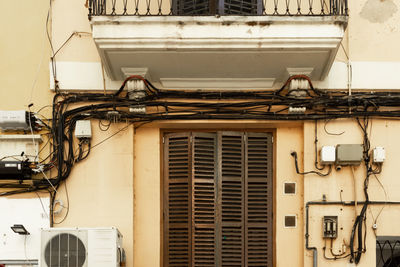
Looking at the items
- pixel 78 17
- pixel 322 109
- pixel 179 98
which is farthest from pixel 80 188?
pixel 322 109

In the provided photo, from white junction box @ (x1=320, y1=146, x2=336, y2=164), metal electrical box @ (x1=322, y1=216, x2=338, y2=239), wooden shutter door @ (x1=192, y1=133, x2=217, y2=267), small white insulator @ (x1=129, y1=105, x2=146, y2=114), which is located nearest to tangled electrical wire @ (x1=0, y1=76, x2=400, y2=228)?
small white insulator @ (x1=129, y1=105, x2=146, y2=114)

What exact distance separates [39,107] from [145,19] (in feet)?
6.25

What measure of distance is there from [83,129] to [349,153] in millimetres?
3341

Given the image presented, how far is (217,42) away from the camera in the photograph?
220 inches

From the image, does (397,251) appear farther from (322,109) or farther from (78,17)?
(78,17)

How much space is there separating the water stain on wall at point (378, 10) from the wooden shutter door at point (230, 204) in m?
2.47

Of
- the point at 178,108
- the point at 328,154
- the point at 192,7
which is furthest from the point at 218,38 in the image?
the point at 328,154

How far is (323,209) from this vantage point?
614 centimetres

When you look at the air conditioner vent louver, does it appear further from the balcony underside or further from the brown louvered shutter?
the balcony underside

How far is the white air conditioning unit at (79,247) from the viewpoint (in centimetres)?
553

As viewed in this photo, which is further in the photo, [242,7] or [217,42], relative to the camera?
[242,7]

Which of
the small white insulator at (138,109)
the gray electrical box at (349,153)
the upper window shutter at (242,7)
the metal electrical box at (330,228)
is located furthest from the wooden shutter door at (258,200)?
the upper window shutter at (242,7)

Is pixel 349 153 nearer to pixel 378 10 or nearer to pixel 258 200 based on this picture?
pixel 258 200

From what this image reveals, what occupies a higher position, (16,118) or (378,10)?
(378,10)
